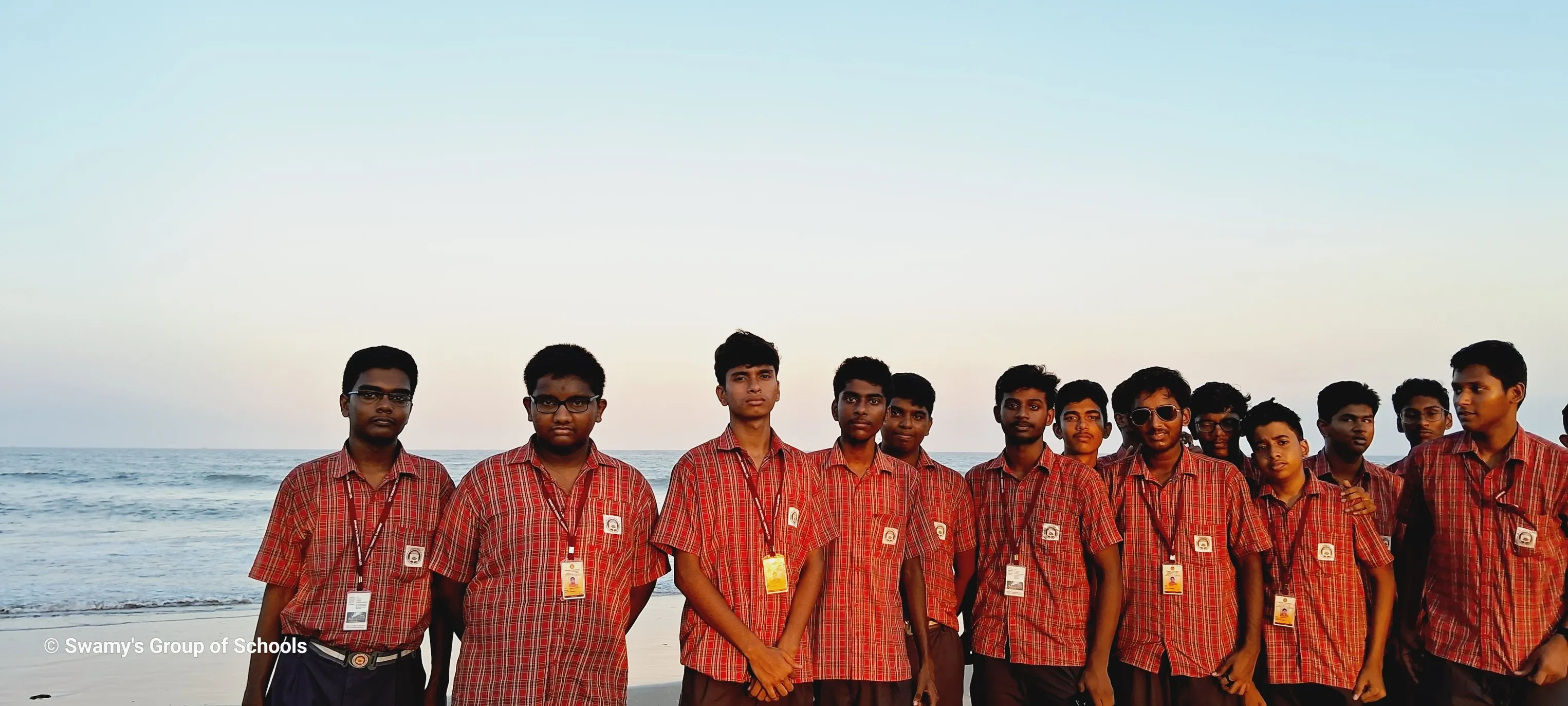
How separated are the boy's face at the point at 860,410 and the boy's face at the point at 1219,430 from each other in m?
2.20

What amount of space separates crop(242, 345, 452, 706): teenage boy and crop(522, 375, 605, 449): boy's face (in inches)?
22.1

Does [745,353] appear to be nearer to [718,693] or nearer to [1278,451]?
[718,693]

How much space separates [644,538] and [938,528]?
60.9 inches

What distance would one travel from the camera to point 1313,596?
4660 mm

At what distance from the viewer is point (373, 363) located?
13.6 ft

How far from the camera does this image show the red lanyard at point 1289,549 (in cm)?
470

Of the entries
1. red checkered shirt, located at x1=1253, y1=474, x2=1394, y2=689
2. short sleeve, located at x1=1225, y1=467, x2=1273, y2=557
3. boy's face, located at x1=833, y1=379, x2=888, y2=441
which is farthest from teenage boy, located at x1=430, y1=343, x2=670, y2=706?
red checkered shirt, located at x1=1253, y1=474, x2=1394, y2=689

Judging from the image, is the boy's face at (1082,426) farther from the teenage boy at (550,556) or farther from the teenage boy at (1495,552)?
the teenage boy at (550,556)

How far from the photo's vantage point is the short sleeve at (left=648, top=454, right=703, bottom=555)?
13.0 ft

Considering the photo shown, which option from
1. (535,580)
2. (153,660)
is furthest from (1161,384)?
(153,660)

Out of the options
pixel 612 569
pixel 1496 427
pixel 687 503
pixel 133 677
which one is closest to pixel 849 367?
pixel 687 503

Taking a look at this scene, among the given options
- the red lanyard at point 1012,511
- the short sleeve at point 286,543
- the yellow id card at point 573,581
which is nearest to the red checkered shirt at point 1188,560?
the red lanyard at point 1012,511

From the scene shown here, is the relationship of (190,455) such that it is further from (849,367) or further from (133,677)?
(849,367)

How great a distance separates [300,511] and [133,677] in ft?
19.2
